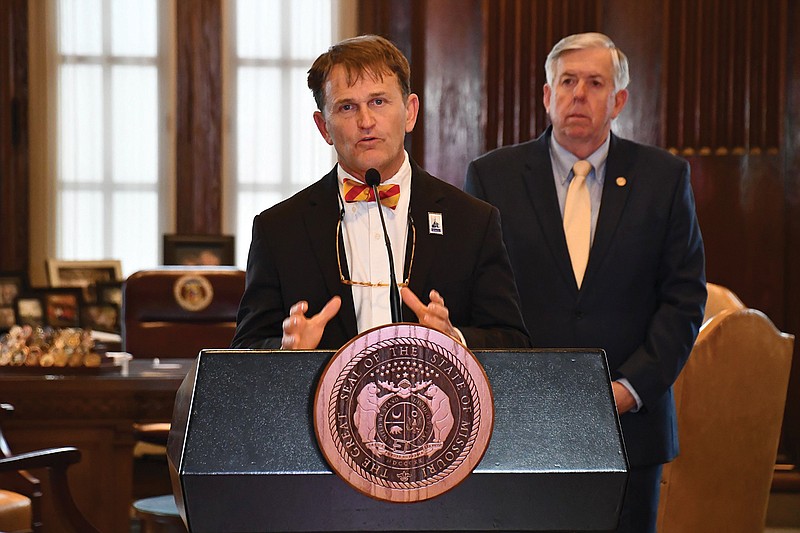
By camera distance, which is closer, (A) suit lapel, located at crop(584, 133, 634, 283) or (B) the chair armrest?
(A) suit lapel, located at crop(584, 133, 634, 283)

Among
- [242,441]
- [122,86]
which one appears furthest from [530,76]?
[242,441]

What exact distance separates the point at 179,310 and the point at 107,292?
1.73 meters

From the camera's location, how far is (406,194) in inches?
70.3

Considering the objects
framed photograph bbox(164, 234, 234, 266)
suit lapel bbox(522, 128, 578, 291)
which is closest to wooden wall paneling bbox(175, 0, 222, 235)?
framed photograph bbox(164, 234, 234, 266)

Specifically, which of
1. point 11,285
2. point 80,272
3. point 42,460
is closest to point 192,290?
point 42,460

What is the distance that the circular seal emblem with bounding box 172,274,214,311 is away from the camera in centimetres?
437

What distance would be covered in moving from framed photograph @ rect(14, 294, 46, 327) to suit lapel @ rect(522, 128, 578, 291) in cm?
389

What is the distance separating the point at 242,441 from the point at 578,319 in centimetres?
138

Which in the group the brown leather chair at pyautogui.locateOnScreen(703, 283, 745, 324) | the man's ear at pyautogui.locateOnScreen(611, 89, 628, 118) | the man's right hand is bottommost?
the brown leather chair at pyautogui.locateOnScreen(703, 283, 745, 324)

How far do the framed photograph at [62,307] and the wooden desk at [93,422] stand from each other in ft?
7.58

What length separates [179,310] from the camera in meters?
4.40

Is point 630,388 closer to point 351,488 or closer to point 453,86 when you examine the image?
point 351,488

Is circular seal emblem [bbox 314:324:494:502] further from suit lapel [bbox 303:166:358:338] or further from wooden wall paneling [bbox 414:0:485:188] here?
wooden wall paneling [bbox 414:0:485:188]

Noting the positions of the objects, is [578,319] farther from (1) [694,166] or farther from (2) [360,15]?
(2) [360,15]
